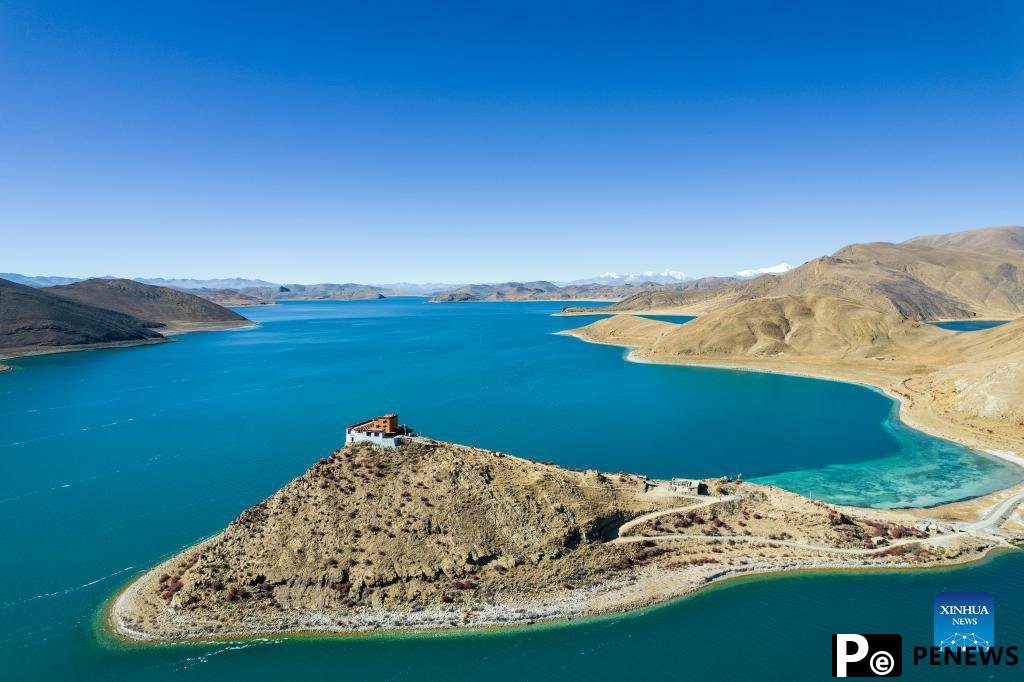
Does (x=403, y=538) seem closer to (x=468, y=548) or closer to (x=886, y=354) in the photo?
(x=468, y=548)

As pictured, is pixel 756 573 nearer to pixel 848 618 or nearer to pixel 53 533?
pixel 848 618

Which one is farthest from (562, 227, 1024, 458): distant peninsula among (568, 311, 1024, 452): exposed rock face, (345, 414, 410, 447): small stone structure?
(345, 414, 410, 447): small stone structure

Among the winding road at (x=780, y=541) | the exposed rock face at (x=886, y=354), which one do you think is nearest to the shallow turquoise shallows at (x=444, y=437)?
the winding road at (x=780, y=541)

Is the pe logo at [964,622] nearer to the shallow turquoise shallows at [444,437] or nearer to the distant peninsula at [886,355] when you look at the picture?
the shallow turquoise shallows at [444,437]

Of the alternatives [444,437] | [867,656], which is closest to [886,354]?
[444,437]

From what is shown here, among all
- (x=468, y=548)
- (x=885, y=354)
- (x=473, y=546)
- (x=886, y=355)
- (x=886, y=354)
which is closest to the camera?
(x=468, y=548)

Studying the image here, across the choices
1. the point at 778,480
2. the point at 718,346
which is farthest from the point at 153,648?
the point at 718,346

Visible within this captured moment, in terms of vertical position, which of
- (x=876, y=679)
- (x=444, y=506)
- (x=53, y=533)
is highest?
(x=444, y=506)
